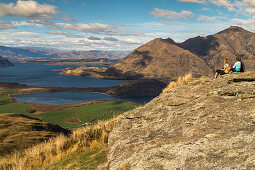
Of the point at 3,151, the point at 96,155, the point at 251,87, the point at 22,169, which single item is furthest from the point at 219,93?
the point at 3,151

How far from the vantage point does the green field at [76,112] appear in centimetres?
10933

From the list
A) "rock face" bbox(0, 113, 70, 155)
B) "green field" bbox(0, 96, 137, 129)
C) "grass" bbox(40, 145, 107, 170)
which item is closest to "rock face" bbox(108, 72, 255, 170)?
"grass" bbox(40, 145, 107, 170)

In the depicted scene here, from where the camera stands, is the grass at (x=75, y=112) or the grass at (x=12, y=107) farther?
the grass at (x=12, y=107)

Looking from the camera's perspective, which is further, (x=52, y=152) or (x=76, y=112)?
(x=76, y=112)

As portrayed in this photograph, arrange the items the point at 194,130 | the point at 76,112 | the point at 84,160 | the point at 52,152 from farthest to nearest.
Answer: the point at 76,112 → the point at 52,152 → the point at 84,160 → the point at 194,130

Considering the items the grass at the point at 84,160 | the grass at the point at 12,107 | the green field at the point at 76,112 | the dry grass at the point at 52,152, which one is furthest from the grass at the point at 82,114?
the grass at the point at 84,160

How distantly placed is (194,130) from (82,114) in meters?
122

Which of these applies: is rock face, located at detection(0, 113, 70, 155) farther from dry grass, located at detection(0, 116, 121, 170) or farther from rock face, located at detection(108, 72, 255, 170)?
rock face, located at detection(108, 72, 255, 170)

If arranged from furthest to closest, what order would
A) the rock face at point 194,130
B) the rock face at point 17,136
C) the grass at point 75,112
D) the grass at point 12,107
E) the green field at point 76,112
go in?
the grass at point 12,107 → the grass at point 75,112 → the green field at point 76,112 → the rock face at point 17,136 → the rock face at point 194,130

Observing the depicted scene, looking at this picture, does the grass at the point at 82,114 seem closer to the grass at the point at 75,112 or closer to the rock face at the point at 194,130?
the grass at the point at 75,112

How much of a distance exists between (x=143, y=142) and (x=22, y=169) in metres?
6.72

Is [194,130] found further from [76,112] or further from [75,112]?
[75,112]

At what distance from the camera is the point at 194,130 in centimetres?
777

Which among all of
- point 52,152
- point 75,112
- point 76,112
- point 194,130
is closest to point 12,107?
point 75,112
